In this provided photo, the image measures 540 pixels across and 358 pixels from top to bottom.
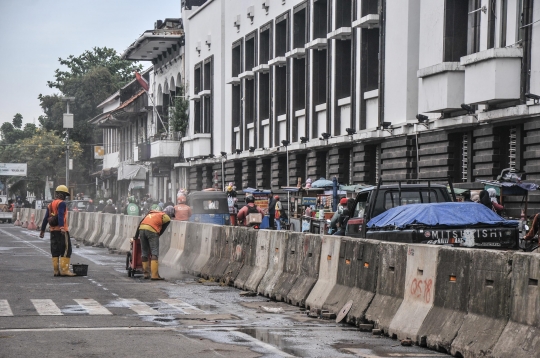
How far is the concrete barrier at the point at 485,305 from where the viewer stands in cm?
978

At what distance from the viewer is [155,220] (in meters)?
20.9

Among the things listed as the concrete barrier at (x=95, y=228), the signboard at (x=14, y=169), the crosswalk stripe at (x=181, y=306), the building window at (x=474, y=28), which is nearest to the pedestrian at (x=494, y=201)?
the building window at (x=474, y=28)

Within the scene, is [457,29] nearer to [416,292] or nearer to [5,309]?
[5,309]

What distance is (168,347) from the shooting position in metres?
10.6

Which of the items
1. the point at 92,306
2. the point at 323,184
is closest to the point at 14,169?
the point at 323,184

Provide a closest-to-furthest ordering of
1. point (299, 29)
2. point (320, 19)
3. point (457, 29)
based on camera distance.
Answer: point (457, 29) → point (320, 19) → point (299, 29)

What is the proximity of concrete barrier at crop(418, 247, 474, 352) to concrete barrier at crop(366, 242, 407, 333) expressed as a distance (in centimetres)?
93

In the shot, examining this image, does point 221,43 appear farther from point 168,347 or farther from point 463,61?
point 168,347

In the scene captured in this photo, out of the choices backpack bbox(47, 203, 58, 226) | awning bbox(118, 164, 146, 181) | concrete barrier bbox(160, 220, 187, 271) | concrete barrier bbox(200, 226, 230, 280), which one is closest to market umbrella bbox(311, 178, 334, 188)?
concrete barrier bbox(160, 220, 187, 271)

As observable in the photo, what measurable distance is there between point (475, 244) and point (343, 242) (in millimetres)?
2596

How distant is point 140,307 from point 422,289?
4.81 metres

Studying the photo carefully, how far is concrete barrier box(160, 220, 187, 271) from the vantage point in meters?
24.1

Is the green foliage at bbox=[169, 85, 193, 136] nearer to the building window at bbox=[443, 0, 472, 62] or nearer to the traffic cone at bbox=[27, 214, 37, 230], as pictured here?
the traffic cone at bbox=[27, 214, 37, 230]

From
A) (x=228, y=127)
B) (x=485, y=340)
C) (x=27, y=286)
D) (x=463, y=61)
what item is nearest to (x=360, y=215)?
(x=27, y=286)
